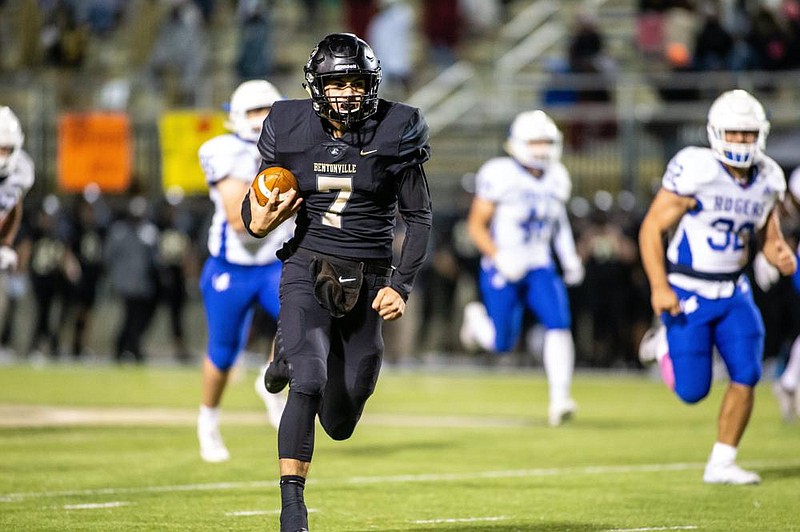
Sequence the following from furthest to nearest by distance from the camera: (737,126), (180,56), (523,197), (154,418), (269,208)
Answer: (180,56), (523,197), (154,418), (737,126), (269,208)

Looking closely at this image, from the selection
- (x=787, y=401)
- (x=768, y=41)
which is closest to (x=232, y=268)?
(x=787, y=401)

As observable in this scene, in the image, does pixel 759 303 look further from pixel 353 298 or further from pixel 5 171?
pixel 353 298

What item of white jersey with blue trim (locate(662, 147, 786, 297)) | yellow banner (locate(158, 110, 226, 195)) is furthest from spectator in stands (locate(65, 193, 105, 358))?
white jersey with blue trim (locate(662, 147, 786, 297))

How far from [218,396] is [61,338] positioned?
10.9m

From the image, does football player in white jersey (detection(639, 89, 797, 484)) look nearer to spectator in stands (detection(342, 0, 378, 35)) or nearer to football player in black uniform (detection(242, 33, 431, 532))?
football player in black uniform (detection(242, 33, 431, 532))

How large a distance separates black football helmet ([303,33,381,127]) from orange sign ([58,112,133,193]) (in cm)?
1296

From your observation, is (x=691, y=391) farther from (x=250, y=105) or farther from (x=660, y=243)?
(x=250, y=105)

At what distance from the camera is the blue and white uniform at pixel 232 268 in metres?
8.62

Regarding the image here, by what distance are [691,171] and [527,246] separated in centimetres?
356

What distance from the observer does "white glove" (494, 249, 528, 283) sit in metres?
11.1

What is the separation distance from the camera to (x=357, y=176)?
6.05 meters

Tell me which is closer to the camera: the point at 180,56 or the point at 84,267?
the point at 84,267

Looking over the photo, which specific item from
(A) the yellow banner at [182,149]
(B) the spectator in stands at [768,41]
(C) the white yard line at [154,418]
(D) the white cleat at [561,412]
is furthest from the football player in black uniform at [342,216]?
(A) the yellow banner at [182,149]

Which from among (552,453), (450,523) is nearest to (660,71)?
(552,453)
